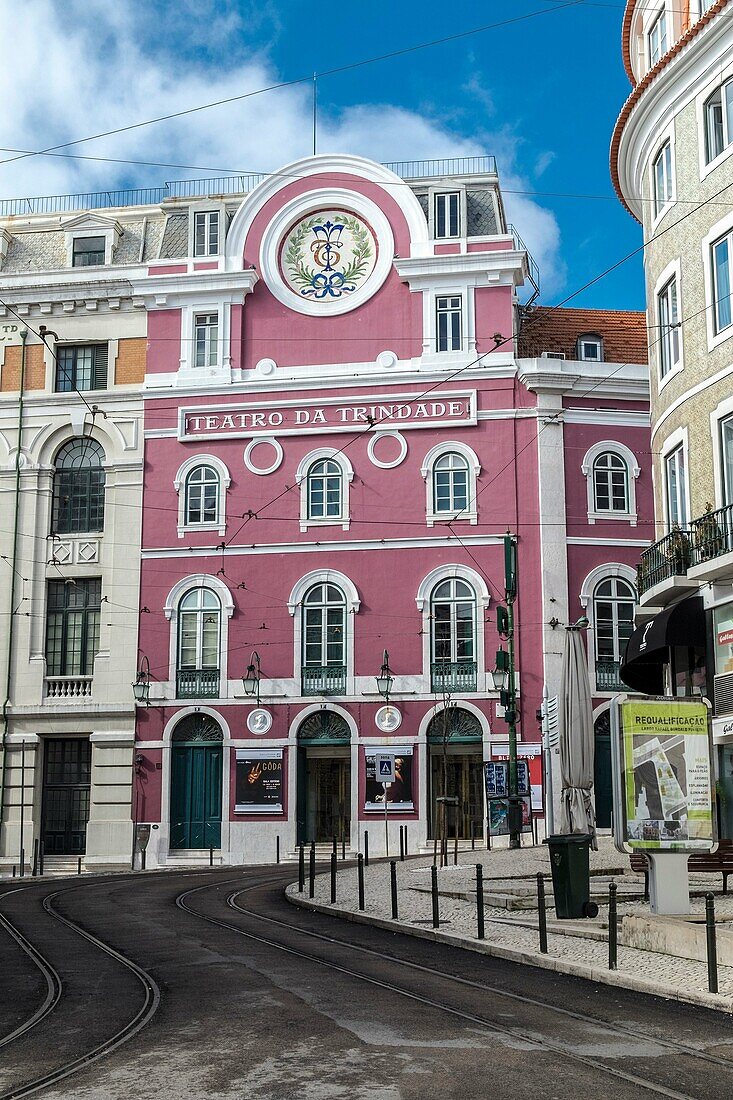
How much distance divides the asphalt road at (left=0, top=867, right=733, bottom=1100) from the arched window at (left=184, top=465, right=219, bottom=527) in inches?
1016

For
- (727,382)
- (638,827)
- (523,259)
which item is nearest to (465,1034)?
(638,827)

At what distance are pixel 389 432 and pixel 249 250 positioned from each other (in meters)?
7.84

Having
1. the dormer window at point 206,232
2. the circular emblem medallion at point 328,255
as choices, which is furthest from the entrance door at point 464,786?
the dormer window at point 206,232

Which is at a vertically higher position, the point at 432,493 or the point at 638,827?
the point at 432,493

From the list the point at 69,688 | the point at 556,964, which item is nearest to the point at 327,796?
the point at 69,688

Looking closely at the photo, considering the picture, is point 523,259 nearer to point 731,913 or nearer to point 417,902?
point 417,902

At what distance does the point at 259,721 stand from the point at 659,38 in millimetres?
22358

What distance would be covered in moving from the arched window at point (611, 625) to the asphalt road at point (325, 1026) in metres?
23.6

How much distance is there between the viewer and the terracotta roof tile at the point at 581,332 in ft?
143

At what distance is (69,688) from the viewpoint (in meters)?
42.6

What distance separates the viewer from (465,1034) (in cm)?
997

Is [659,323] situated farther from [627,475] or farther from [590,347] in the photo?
[590,347]

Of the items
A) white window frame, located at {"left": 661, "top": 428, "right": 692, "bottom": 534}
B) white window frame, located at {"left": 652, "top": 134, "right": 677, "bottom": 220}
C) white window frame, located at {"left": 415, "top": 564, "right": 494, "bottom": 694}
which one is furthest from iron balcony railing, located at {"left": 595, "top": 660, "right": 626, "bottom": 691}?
white window frame, located at {"left": 652, "top": 134, "right": 677, "bottom": 220}

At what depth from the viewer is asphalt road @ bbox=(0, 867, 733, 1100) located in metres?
8.30
